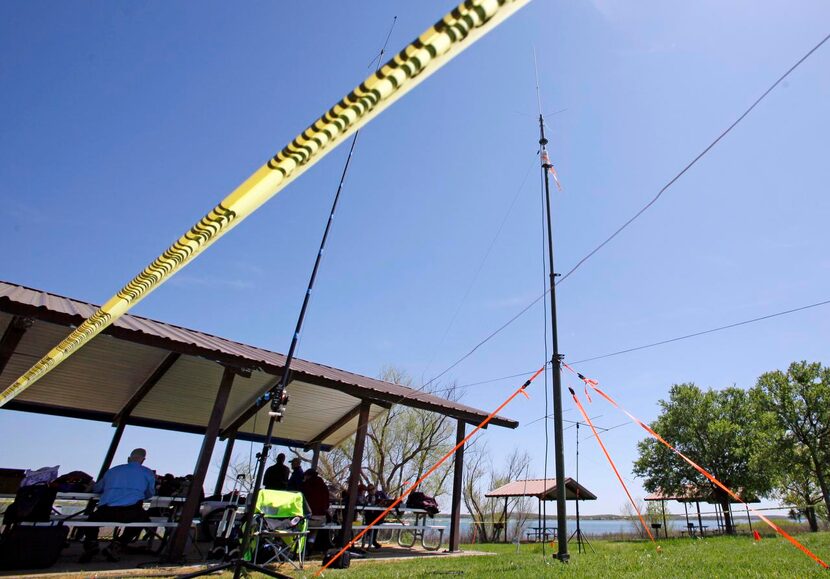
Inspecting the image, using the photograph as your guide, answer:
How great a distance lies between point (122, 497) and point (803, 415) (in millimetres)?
43081

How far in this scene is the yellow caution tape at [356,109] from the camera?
42.9 inches

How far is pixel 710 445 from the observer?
3591 cm

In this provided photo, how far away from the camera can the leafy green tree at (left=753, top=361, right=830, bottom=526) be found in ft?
102

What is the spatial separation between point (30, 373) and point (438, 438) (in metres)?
25.8

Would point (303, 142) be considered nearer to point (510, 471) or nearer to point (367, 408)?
point (367, 408)

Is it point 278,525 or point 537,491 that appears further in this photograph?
point 537,491

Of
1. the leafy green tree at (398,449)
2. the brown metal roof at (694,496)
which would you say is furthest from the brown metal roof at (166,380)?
the brown metal roof at (694,496)

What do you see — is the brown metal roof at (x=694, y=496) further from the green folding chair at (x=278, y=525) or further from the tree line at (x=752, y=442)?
the green folding chair at (x=278, y=525)

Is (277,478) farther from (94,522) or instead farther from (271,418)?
(271,418)

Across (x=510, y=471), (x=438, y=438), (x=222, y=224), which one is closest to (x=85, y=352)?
(x=222, y=224)

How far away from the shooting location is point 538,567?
233 inches

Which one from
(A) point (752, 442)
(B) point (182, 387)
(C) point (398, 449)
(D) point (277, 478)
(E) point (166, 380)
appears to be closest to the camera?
(D) point (277, 478)

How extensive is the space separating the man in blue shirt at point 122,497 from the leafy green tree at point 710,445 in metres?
39.4

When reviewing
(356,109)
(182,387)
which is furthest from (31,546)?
(356,109)
